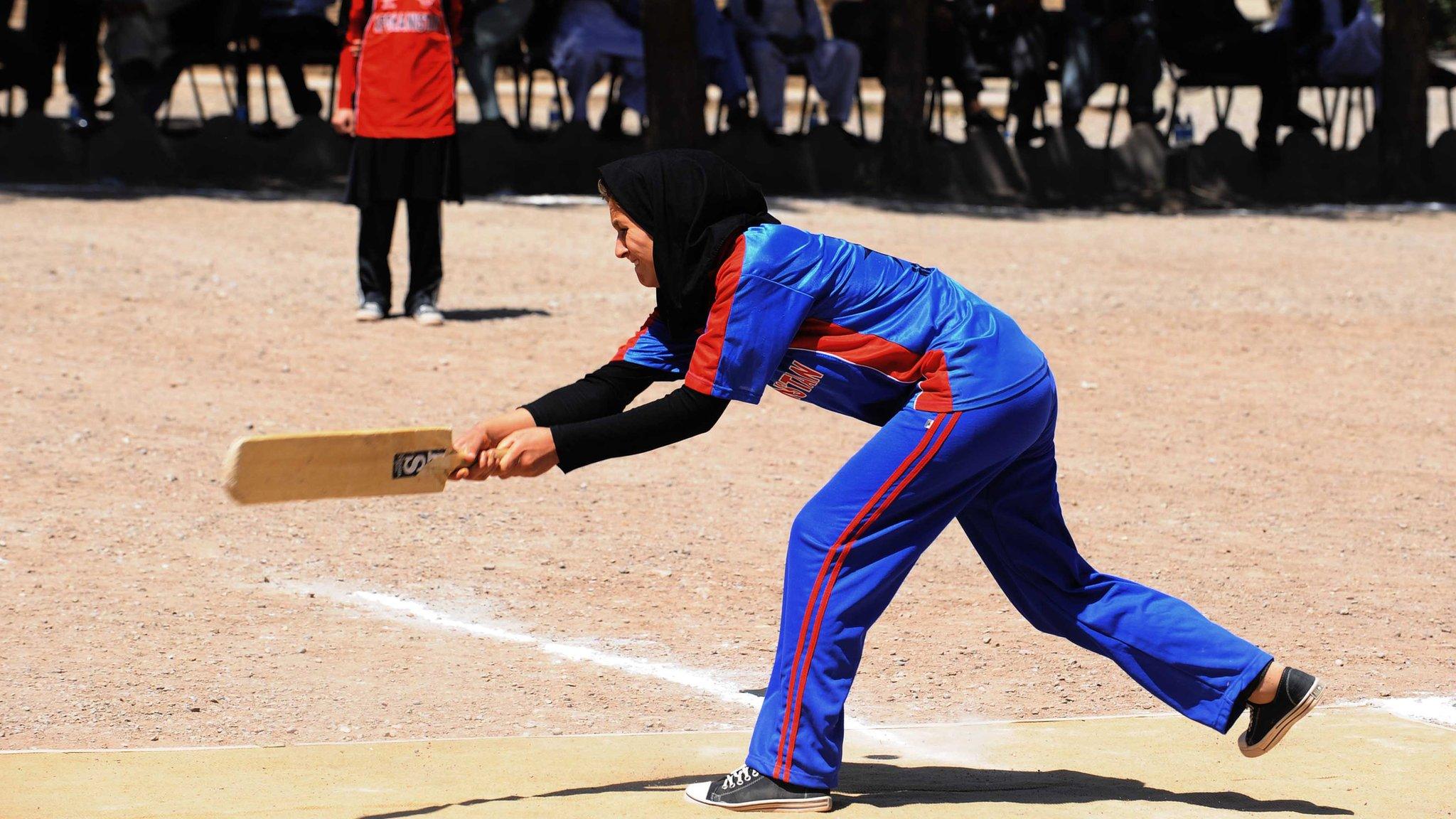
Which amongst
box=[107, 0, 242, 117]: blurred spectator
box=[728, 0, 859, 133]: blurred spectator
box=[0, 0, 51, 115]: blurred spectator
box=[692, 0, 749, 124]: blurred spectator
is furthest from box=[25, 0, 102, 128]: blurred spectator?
box=[728, 0, 859, 133]: blurred spectator

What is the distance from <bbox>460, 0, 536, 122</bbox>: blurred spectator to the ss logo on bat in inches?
448

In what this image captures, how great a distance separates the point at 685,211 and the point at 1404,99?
15071 millimetres

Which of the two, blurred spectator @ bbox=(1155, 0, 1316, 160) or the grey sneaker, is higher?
blurred spectator @ bbox=(1155, 0, 1316, 160)

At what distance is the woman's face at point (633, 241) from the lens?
3873 millimetres

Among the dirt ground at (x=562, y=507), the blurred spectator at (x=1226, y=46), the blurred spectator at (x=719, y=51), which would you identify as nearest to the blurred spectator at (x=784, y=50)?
the blurred spectator at (x=719, y=51)

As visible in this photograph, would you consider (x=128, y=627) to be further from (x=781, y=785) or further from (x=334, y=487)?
(x=781, y=785)

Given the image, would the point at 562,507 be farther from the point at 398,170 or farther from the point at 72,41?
the point at 72,41

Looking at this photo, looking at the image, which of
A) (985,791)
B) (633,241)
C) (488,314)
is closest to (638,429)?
(633,241)

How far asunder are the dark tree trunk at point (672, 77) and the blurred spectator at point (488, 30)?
40.3 inches

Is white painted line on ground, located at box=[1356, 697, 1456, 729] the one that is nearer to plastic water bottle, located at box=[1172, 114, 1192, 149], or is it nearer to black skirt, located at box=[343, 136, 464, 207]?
black skirt, located at box=[343, 136, 464, 207]

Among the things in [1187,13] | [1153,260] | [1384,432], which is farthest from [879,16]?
[1384,432]

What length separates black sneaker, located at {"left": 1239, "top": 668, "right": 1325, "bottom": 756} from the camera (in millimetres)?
4137

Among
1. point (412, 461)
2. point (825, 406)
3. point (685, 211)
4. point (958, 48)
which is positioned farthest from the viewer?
point (958, 48)

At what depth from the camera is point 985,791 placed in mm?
4312
